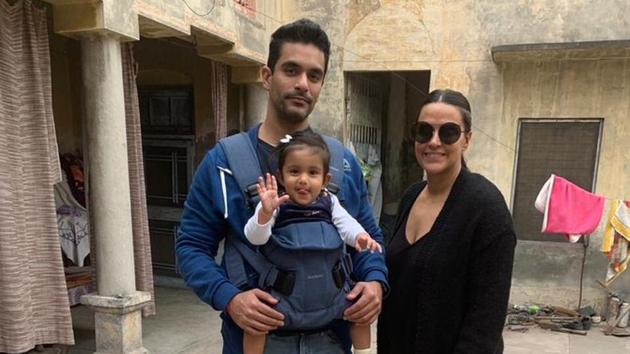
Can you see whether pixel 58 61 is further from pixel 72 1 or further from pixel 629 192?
pixel 629 192

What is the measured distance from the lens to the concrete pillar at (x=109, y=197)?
4.07 meters

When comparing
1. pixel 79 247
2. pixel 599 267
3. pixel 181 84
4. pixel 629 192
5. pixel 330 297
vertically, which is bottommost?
pixel 599 267

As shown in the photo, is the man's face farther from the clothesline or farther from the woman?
the clothesline

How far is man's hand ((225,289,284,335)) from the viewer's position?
4.93ft

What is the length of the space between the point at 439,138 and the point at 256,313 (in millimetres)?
924

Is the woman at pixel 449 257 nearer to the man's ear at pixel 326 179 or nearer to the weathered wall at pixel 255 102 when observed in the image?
the man's ear at pixel 326 179

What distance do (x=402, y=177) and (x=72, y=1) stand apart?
7027 millimetres

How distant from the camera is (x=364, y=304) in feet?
5.33

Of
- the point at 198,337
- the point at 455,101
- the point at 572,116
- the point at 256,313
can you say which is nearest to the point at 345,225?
the point at 256,313

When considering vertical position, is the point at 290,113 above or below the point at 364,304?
above

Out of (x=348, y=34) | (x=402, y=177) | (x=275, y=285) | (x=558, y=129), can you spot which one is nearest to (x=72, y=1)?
(x=275, y=285)

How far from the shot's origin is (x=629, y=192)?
654cm

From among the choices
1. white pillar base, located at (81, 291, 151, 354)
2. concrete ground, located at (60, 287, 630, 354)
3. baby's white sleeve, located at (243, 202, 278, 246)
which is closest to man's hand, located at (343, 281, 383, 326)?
baby's white sleeve, located at (243, 202, 278, 246)

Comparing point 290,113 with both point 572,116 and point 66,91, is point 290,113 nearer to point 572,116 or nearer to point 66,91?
point 66,91
